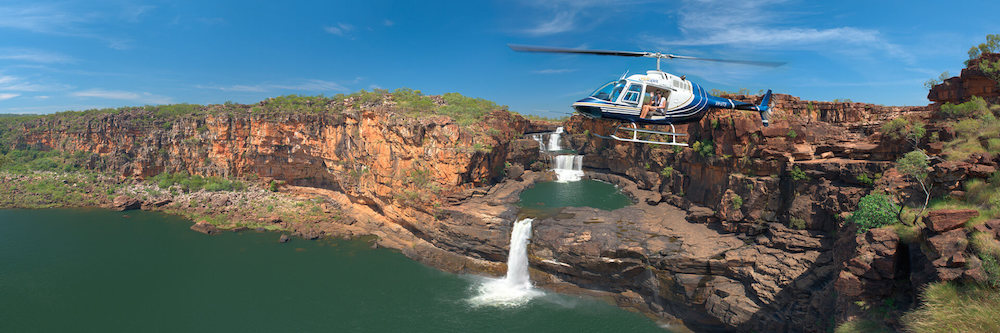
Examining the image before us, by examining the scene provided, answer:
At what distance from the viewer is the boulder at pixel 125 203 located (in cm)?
4119

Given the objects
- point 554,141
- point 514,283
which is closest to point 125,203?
point 514,283

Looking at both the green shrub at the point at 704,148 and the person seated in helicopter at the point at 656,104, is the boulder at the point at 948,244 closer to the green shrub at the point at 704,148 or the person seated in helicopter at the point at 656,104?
the person seated in helicopter at the point at 656,104

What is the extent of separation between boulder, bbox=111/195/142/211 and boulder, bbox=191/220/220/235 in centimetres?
1425

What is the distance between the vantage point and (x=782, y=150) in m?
21.6

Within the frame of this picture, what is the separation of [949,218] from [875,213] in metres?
3.46

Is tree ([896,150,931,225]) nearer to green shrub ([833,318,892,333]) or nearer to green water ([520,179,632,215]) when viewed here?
green shrub ([833,318,892,333])

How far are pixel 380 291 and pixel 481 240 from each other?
7.10m

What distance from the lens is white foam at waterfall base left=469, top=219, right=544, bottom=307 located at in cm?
2192

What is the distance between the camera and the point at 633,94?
16.4 metres

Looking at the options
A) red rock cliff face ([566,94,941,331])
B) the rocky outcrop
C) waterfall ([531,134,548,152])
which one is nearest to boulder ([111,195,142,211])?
waterfall ([531,134,548,152])

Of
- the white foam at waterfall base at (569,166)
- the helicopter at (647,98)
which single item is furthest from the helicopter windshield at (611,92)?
the white foam at waterfall base at (569,166)

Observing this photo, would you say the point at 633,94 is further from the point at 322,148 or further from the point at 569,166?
the point at 322,148

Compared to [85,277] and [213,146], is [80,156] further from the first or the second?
[85,277]

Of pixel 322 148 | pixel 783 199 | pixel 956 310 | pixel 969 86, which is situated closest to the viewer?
pixel 956 310
